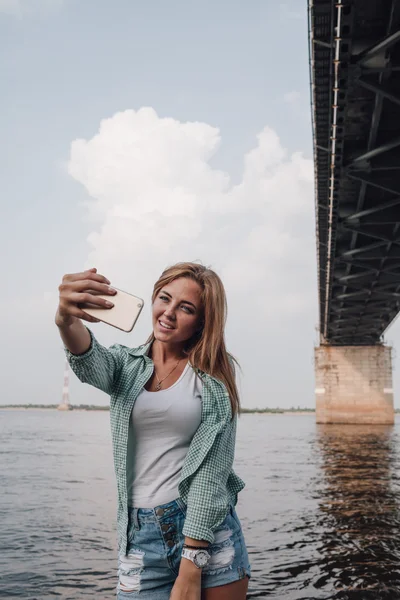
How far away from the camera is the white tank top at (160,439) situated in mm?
2105

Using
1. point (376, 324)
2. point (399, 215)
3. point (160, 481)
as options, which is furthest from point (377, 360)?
point (160, 481)

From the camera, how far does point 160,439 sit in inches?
84.4

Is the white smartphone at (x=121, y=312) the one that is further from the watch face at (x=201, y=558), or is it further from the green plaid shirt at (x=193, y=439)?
the watch face at (x=201, y=558)

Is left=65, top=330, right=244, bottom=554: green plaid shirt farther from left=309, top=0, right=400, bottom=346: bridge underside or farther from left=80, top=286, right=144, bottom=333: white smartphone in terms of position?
left=309, top=0, right=400, bottom=346: bridge underside

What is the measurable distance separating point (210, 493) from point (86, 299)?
791 mm

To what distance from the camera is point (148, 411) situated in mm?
2119

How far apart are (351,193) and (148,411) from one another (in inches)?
727

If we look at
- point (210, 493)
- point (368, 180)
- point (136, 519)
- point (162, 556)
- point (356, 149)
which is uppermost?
point (356, 149)

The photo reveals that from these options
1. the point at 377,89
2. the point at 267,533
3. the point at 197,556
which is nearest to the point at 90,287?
the point at 197,556

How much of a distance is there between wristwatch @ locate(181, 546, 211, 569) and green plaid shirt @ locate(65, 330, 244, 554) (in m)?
0.05

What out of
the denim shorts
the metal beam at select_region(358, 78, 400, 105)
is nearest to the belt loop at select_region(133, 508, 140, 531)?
the denim shorts

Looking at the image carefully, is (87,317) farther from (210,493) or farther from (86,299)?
(210,493)

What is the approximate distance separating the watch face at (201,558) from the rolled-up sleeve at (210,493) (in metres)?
0.04

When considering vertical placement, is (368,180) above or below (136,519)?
above
